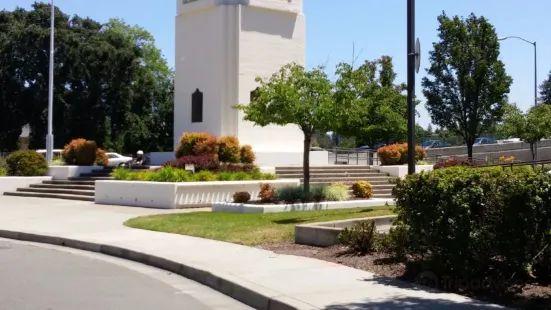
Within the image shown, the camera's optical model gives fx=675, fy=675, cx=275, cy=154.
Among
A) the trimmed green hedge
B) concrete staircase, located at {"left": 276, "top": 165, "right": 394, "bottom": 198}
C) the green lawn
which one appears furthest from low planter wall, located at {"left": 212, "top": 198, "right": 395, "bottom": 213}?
concrete staircase, located at {"left": 276, "top": 165, "right": 394, "bottom": 198}

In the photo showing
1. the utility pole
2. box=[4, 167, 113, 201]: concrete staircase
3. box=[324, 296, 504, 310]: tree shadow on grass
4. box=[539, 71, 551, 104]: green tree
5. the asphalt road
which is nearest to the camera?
box=[324, 296, 504, 310]: tree shadow on grass

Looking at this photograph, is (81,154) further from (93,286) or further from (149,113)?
(149,113)

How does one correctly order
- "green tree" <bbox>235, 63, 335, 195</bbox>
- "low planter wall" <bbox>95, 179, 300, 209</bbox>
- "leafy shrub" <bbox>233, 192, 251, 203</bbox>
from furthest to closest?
"low planter wall" <bbox>95, 179, 300, 209</bbox>, "leafy shrub" <bbox>233, 192, 251, 203</bbox>, "green tree" <bbox>235, 63, 335, 195</bbox>

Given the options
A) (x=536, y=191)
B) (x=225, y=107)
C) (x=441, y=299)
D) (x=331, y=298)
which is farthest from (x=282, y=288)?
(x=225, y=107)

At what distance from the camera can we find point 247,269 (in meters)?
10.3

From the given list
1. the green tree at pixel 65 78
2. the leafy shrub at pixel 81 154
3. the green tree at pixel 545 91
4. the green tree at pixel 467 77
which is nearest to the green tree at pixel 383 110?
the green tree at pixel 467 77

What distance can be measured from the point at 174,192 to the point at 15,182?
11448 millimetres

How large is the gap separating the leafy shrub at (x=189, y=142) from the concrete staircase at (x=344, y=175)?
3.30 meters

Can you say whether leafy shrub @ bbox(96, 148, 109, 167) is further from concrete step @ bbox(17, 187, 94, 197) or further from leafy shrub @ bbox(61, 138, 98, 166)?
concrete step @ bbox(17, 187, 94, 197)

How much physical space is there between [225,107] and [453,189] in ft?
71.5

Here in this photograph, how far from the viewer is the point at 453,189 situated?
27.6ft

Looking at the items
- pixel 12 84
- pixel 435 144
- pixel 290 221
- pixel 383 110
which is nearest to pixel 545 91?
pixel 435 144

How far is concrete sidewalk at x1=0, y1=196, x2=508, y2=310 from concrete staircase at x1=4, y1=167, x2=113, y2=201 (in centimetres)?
820

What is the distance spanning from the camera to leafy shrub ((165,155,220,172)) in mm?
24938
